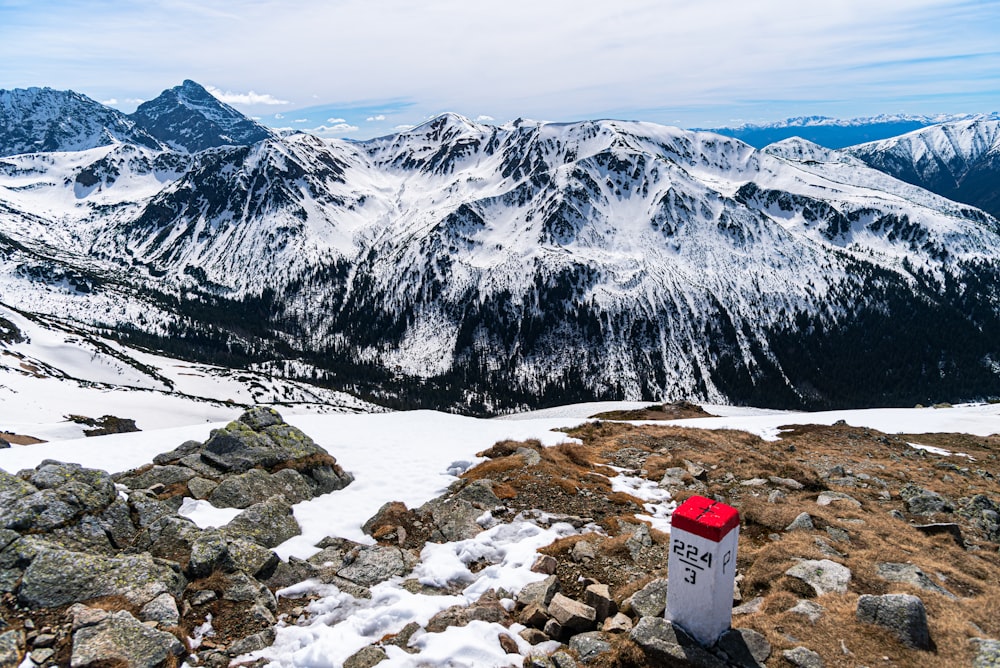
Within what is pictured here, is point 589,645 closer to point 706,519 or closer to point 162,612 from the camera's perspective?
point 706,519

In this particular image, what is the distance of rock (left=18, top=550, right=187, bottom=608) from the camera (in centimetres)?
1177

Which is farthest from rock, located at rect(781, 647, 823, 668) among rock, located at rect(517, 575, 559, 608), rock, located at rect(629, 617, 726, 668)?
rock, located at rect(517, 575, 559, 608)

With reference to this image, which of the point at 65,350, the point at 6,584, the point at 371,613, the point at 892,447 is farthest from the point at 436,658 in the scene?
the point at 65,350

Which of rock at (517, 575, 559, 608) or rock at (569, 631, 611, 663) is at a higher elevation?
rock at (569, 631, 611, 663)

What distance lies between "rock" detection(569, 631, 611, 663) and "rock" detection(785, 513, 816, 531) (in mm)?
10368

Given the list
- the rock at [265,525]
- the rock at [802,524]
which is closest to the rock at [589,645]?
the rock at [802,524]

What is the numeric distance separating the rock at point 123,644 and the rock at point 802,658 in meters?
13.4

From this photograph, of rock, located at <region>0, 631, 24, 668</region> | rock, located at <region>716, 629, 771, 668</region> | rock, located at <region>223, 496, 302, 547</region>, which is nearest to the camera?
rock, located at <region>0, 631, 24, 668</region>

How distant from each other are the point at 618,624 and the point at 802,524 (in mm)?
10075

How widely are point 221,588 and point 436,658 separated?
7070mm

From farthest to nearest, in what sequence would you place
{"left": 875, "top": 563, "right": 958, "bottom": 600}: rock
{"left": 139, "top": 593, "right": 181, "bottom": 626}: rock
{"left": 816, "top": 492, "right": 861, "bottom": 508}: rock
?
{"left": 816, "top": 492, "right": 861, "bottom": 508}: rock → {"left": 875, "top": 563, "right": 958, "bottom": 600}: rock → {"left": 139, "top": 593, "right": 181, "bottom": 626}: rock

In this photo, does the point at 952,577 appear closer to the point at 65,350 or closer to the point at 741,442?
the point at 741,442

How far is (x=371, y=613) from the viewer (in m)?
13.3

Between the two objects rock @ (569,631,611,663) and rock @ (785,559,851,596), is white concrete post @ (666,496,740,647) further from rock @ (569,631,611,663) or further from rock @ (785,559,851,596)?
rock @ (785,559,851,596)
